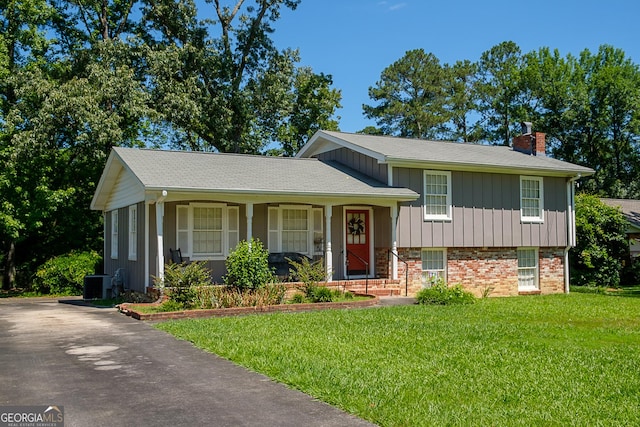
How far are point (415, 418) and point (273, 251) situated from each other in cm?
1224

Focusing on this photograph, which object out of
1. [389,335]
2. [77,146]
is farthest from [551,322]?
[77,146]

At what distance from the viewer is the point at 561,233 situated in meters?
22.0

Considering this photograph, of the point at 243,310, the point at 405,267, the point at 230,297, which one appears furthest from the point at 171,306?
the point at 405,267

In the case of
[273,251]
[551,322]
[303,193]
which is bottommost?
[551,322]

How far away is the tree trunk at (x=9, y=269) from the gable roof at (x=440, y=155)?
1239cm

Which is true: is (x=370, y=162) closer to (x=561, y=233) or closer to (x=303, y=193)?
(x=303, y=193)

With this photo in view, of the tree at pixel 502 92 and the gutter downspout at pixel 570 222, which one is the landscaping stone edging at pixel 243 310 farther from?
the tree at pixel 502 92

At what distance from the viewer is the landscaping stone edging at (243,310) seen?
13266mm

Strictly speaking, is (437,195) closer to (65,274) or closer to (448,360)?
(448,360)

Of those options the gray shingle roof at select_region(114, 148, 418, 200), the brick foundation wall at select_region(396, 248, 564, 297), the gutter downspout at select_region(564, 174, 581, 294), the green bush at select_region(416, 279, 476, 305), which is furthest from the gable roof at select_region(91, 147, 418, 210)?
the gutter downspout at select_region(564, 174, 581, 294)

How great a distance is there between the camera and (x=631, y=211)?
32.2 m

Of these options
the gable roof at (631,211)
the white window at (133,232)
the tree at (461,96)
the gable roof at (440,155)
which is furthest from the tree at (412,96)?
the white window at (133,232)

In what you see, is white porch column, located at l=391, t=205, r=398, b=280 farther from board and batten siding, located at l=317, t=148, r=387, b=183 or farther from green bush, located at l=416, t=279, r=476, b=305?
green bush, located at l=416, t=279, r=476, b=305

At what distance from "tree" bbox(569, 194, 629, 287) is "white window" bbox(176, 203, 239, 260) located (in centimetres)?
1472
